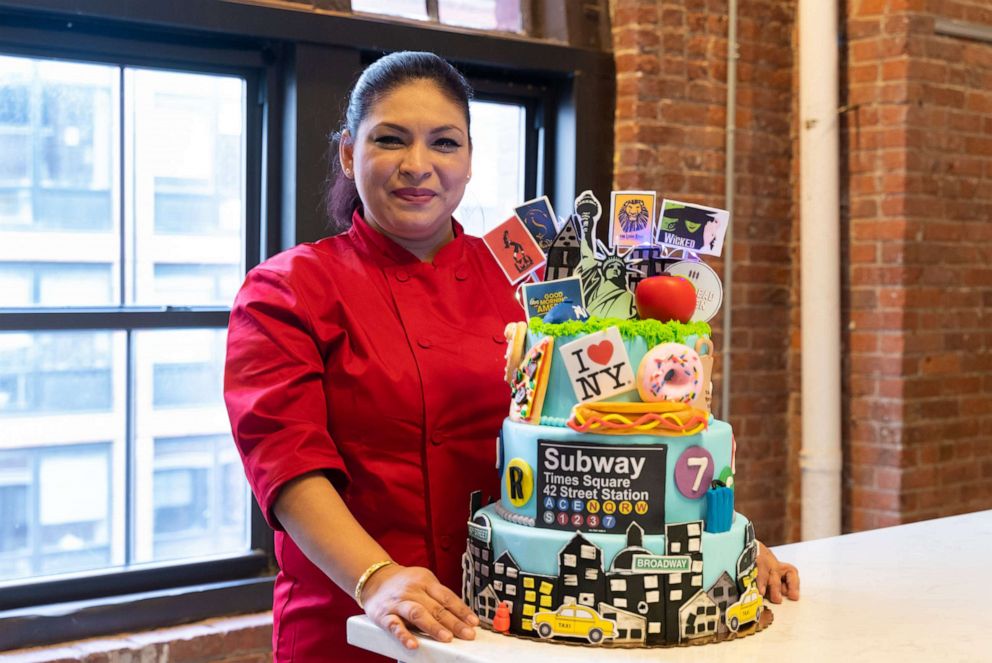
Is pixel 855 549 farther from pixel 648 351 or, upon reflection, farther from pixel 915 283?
pixel 915 283

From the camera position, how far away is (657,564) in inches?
56.5

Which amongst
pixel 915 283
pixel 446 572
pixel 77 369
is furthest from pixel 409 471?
pixel 915 283

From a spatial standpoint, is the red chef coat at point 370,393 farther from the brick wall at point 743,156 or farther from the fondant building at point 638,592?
the brick wall at point 743,156

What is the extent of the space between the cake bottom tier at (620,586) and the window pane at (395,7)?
2289mm

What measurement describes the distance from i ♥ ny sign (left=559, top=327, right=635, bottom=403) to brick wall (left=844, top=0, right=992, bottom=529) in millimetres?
2718

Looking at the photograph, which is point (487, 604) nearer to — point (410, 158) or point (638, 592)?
point (638, 592)

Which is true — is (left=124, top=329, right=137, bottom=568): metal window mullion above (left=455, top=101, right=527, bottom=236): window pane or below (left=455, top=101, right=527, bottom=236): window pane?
below

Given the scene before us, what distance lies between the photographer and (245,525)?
3.40 m

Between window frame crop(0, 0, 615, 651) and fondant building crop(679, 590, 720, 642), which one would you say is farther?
window frame crop(0, 0, 615, 651)

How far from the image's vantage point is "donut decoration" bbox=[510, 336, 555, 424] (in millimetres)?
1517

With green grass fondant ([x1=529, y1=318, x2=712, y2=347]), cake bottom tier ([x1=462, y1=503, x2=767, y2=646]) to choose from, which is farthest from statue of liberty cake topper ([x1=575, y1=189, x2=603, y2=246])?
cake bottom tier ([x1=462, y1=503, x2=767, y2=646])

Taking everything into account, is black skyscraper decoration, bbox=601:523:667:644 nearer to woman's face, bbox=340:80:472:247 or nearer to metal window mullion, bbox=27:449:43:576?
woman's face, bbox=340:80:472:247

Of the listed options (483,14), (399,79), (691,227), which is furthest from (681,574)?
(483,14)

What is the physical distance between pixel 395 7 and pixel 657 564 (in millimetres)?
2468
